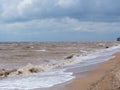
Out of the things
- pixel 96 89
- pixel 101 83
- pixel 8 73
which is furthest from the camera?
pixel 8 73

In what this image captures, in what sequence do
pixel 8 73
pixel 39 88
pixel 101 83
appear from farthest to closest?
1. pixel 8 73
2. pixel 39 88
3. pixel 101 83

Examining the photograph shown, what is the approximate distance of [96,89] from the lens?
36.7 ft

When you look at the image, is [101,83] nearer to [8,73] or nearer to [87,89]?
[87,89]

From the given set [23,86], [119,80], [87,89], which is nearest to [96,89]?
[87,89]

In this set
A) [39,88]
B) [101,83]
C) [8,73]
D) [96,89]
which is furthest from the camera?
[8,73]

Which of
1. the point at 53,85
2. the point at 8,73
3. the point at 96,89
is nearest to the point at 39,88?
the point at 53,85

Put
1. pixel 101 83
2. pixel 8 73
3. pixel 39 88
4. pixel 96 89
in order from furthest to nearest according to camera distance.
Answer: pixel 8 73
pixel 39 88
pixel 101 83
pixel 96 89

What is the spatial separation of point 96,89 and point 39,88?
2927 millimetres

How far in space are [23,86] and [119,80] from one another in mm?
4107

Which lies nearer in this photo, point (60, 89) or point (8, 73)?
point (60, 89)

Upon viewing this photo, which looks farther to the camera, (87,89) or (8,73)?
(8,73)

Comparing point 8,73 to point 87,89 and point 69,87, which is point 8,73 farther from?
point 87,89

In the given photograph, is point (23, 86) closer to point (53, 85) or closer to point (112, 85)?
point (53, 85)

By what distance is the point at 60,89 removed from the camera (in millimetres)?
12594
